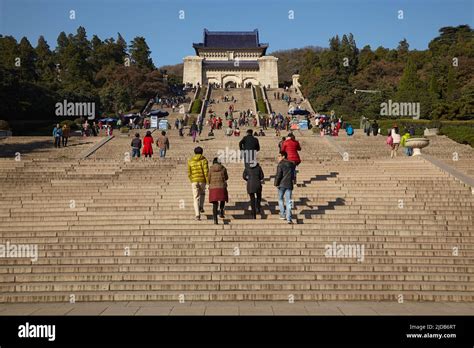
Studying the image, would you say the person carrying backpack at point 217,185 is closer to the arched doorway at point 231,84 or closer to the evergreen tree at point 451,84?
the evergreen tree at point 451,84

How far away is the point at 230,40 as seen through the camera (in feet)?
296

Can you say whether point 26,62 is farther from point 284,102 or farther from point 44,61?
point 284,102

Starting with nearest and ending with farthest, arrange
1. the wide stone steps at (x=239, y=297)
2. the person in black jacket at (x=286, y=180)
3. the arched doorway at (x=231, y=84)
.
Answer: the wide stone steps at (x=239, y=297) → the person in black jacket at (x=286, y=180) → the arched doorway at (x=231, y=84)

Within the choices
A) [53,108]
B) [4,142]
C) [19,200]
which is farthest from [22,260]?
[53,108]

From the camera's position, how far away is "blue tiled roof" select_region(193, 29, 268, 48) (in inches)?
3492

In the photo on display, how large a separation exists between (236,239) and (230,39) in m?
84.2

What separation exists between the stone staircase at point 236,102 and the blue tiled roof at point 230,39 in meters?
21.1

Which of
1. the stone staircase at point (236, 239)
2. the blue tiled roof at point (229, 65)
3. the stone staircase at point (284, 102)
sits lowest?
the stone staircase at point (236, 239)

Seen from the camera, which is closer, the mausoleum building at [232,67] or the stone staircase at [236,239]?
the stone staircase at [236,239]

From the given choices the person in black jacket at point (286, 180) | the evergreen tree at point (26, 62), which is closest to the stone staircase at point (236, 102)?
the evergreen tree at point (26, 62)

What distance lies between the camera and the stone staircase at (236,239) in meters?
8.02

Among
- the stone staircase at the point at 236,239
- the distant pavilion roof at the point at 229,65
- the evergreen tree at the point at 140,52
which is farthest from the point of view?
the distant pavilion roof at the point at 229,65

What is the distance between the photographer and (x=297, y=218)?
→ 10695 mm
